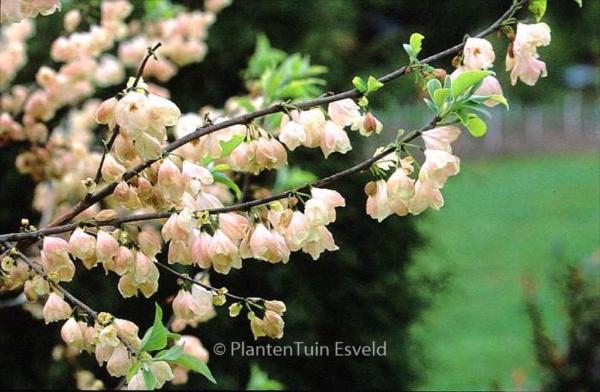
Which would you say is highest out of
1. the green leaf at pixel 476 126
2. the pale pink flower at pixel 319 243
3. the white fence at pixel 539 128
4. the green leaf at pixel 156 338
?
the white fence at pixel 539 128

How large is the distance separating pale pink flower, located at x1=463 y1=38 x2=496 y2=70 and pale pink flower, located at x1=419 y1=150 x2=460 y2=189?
0.49 feet

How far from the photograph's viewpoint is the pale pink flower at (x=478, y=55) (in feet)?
4.21

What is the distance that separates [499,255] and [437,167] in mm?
7848

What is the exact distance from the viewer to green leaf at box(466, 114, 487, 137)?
1.22 m

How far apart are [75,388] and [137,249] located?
197 cm

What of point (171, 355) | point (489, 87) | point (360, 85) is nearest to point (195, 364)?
point (171, 355)

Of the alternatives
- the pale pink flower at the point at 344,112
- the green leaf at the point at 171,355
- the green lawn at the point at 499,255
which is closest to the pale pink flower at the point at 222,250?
the green leaf at the point at 171,355

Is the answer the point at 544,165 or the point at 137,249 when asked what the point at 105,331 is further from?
the point at 544,165

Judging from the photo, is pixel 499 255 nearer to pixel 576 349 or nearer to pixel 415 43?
pixel 576 349

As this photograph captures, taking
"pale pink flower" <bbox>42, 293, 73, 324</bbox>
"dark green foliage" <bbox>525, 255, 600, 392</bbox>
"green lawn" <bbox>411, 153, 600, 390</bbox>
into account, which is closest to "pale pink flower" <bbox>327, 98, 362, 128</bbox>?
"pale pink flower" <bbox>42, 293, 73, 324</bbox>

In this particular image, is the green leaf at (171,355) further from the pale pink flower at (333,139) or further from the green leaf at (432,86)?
the green leaf at (432,86)

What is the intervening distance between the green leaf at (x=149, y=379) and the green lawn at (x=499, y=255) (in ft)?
8.17

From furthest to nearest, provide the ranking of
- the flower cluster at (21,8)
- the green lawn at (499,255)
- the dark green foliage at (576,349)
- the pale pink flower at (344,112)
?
the green lawn at (499,255), the dark green foliage at (576,349), the pale pink flower at (344,112), the flower cluster at (21,8)

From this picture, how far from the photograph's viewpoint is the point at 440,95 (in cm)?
120
